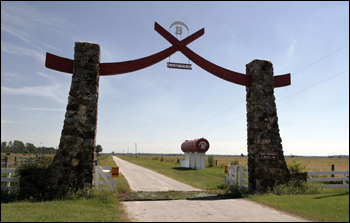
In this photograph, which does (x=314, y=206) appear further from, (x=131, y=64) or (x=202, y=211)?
(x=131, y=64)

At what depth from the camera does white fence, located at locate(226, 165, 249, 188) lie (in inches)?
525

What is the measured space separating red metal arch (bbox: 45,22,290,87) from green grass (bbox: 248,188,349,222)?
5.87m

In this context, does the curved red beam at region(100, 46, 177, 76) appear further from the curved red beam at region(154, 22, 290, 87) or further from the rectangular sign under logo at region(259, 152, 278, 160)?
the rectangular sign under logo at region(259, 152, 278, 160)

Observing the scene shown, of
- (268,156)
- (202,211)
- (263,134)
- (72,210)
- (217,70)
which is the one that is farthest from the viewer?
(217,70)

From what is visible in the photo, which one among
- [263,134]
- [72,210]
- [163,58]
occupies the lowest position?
[72,210]

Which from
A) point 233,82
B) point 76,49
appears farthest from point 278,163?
point 76,49

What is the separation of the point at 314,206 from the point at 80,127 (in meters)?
9.10

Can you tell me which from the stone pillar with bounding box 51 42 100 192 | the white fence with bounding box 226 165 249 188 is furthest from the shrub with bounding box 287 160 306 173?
the stone pillar with bounding box 51 42 100 192

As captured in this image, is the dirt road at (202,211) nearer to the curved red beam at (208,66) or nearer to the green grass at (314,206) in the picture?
the green grass at (314,206)

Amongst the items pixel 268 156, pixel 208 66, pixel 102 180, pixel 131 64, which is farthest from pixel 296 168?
pixel 131 64

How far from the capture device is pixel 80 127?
35.7ft

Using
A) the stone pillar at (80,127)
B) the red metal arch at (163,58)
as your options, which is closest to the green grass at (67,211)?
the stone pillar at (80,127)

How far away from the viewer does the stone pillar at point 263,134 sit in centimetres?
1248

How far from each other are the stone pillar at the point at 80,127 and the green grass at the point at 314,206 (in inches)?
274
